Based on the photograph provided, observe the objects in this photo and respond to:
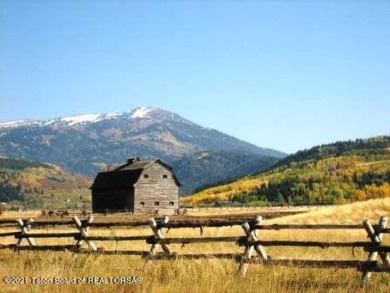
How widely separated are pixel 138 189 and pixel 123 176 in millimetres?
3892

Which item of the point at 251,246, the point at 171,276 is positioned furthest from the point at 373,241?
the point at 171,276

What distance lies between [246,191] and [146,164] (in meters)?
95.0

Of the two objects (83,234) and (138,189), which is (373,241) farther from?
(138,189)

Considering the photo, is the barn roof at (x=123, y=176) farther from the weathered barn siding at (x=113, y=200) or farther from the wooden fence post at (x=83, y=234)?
the wooden fence post at (x=83, y=234)

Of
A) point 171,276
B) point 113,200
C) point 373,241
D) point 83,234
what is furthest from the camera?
point 113,200

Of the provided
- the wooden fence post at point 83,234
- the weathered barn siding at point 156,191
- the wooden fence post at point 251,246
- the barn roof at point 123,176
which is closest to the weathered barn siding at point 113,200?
the barn roof at point 123,176

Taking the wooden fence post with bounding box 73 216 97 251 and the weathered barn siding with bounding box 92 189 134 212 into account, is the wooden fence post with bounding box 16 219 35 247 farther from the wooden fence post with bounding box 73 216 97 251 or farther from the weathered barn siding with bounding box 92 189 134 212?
the weathered barn siding with bounding box 92 189 134 212

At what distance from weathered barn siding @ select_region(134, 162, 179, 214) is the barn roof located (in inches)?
21.6

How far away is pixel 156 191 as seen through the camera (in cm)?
7500

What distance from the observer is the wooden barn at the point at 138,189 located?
73125 mm

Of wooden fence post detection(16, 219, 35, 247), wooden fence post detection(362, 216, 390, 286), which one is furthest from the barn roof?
wooden fence post detection(362, 216, 390, 286)

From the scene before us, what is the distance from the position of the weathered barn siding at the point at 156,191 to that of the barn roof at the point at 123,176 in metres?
0.55

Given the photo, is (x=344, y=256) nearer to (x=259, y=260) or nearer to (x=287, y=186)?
(x=259, y=260)

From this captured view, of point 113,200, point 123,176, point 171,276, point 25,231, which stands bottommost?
point 171,276
